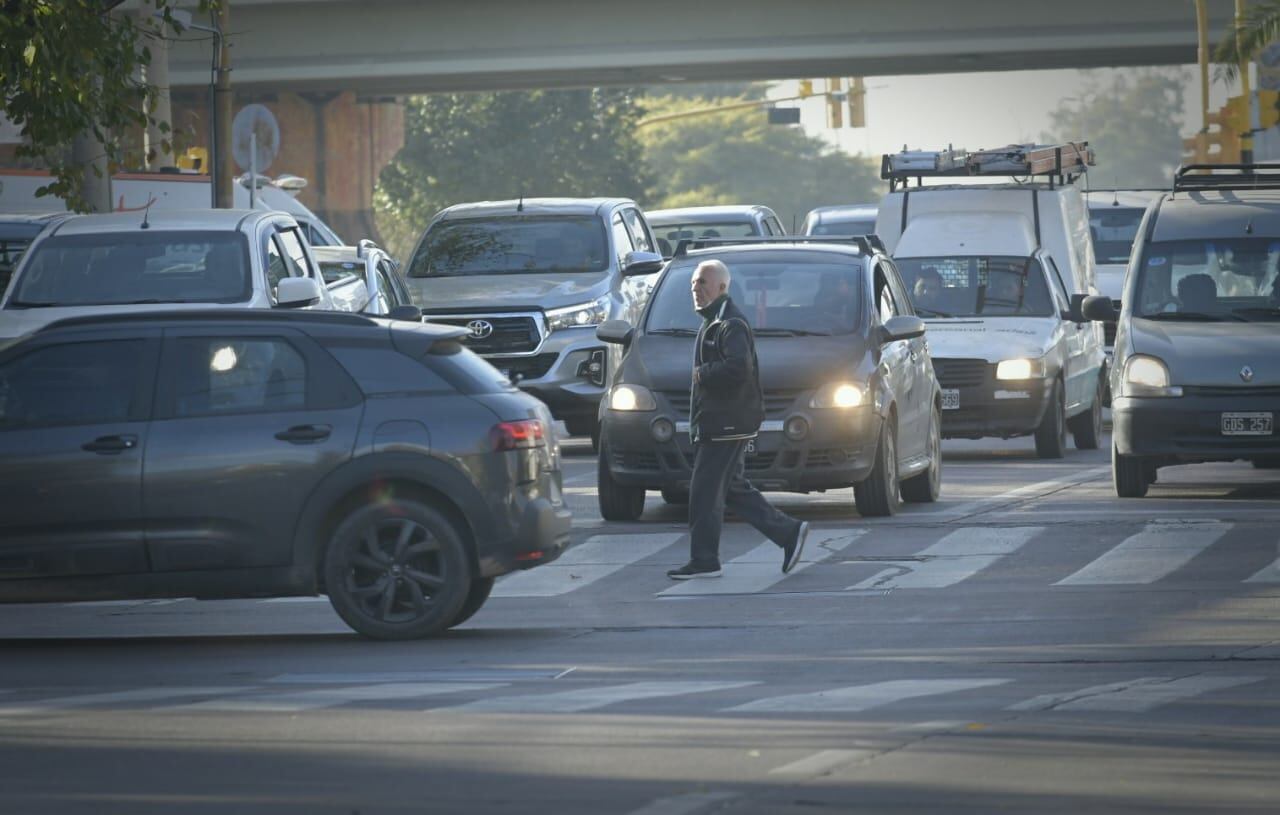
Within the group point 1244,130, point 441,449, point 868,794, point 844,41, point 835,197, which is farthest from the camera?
point 835,197

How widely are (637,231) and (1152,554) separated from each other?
11657 millimetres

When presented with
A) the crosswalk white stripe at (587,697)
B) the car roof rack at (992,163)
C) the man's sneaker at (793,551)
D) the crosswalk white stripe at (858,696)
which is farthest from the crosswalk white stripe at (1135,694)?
the car roof rack at (992,163)

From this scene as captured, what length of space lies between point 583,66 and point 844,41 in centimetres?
528

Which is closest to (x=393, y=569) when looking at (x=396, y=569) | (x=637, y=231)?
(x=396, y=569)

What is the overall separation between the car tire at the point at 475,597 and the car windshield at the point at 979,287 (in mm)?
11732

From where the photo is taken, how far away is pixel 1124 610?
41.4ft

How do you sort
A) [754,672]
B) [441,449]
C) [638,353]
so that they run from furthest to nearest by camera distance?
[638,353], [441,449], [754,672]

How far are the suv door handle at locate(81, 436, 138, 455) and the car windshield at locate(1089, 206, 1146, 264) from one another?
23056mm

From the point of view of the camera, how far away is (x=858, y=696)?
9844 millimetres

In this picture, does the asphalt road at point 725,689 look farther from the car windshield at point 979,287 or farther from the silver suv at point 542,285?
the car windshield at point 979,287

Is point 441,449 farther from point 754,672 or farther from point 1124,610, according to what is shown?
point 1124,610

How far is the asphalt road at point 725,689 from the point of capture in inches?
315

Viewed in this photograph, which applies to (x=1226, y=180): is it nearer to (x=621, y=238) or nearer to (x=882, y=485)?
(x=882, y=485)

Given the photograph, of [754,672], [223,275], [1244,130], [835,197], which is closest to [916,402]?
[223,275]
